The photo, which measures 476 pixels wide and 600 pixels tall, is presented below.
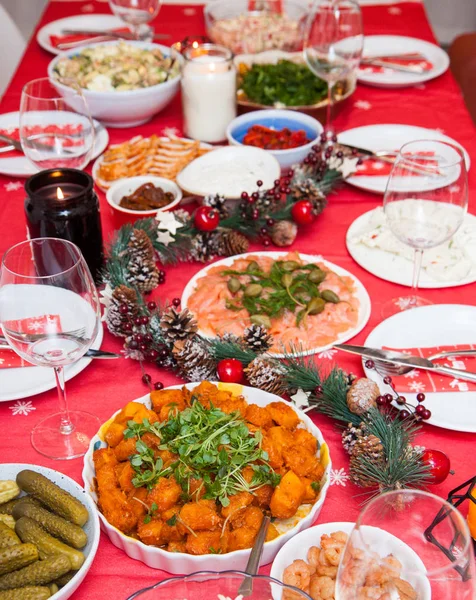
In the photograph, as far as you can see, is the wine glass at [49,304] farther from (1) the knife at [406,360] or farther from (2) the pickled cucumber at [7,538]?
(1) the knife at [406,360]

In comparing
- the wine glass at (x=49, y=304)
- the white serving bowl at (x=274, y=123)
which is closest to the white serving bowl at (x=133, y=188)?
the white serving bowl at (x=274, y=123)

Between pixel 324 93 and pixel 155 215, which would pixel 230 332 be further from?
pixel 324 93

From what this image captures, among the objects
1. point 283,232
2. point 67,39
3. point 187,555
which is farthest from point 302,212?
point 67,39

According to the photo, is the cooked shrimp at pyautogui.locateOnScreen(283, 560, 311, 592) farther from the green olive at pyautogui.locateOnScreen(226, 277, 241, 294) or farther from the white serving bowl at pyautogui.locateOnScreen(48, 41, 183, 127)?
the white serving bowl at pyautogui.locateOnScreen(48, 41, 183, 127)

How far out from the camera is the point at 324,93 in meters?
2.27

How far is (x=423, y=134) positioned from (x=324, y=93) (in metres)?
0.33

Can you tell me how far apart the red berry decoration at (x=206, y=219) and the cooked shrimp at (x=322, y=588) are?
95 cm

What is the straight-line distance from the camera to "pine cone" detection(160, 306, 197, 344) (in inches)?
53.0

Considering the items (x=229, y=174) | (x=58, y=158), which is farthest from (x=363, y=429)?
(x=58, y=158)

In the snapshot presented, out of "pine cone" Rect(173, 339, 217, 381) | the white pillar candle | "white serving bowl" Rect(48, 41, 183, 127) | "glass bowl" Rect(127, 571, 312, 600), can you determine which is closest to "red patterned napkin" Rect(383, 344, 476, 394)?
"pine cone" Rect(173, 339, 217, 381)

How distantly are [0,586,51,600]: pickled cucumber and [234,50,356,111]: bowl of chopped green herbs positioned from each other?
1.61 meters

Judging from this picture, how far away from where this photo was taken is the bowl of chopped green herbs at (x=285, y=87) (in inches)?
87.9

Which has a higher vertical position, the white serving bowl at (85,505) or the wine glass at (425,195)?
the wine glass at (425,195)

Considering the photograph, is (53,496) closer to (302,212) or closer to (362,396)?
(362,396)
